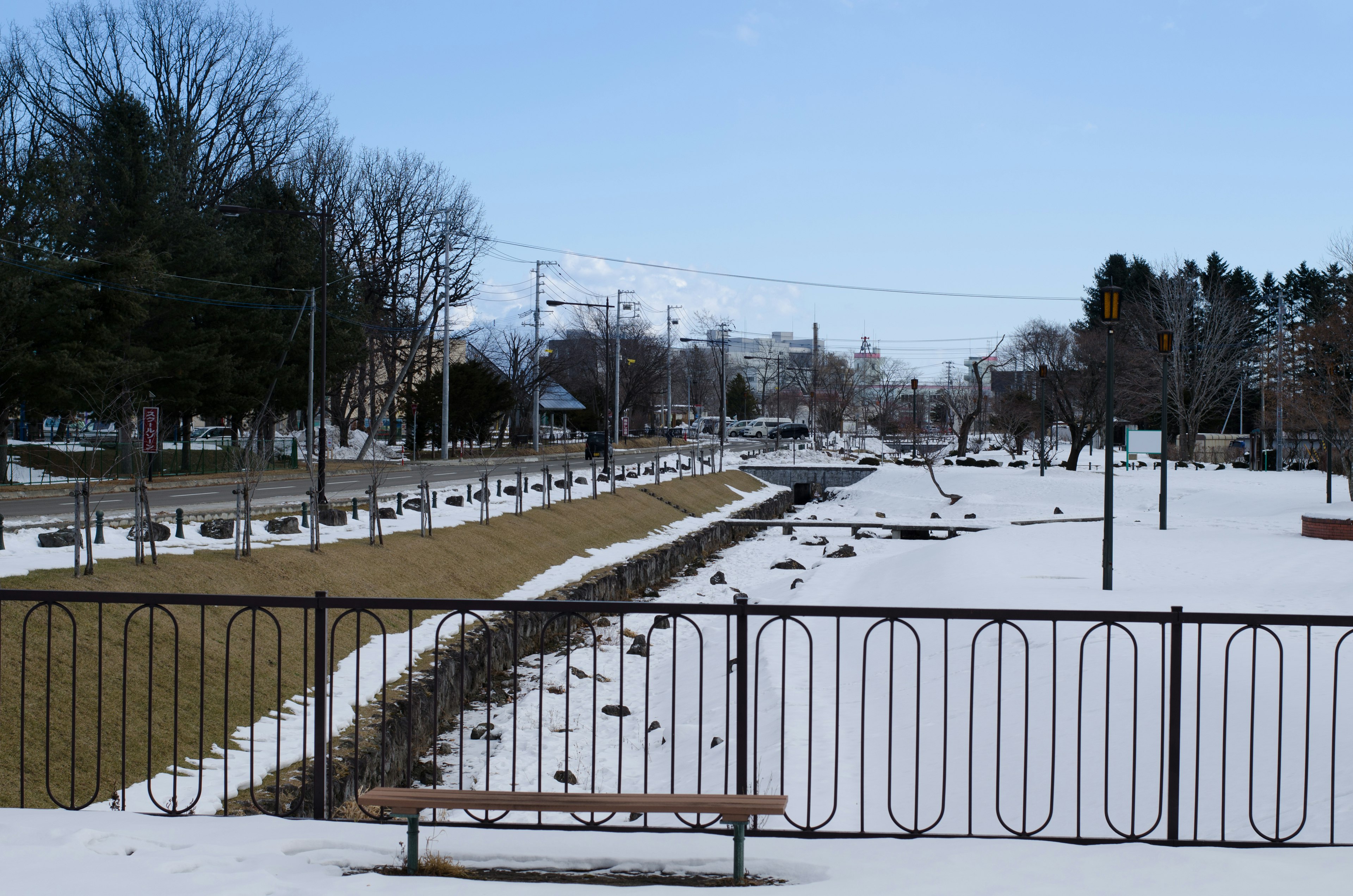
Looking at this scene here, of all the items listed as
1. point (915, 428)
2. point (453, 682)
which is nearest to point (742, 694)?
point (453, 682)

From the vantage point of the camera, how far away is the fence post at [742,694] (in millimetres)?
4926

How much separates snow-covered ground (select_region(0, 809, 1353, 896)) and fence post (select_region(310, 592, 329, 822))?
16 cm

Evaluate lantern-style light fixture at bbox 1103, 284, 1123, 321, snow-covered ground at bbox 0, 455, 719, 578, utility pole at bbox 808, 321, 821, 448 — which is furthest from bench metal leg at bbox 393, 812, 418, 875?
utility pole at bbox 808, 321, 821, 448

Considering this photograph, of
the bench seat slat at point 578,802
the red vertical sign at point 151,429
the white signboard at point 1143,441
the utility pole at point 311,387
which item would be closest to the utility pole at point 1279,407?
the white signboard at point 1143,441

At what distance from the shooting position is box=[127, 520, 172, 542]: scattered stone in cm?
1440

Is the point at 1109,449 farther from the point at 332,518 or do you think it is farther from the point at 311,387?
the point at 311,387

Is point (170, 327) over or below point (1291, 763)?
over

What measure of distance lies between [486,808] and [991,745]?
640 cm

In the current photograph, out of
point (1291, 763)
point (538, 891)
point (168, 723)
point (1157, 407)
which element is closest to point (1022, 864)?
point (538, 891)

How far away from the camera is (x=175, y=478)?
3281 centimetres

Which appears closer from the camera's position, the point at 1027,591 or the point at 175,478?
the point at 1027,591

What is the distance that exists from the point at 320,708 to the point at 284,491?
83.3ft

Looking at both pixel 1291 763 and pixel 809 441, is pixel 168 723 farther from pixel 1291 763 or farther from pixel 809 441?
pixel 809 441

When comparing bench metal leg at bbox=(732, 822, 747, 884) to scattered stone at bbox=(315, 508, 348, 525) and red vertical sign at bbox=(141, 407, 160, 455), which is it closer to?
scattered stone at bbox=(315, 508, 348, 525)
